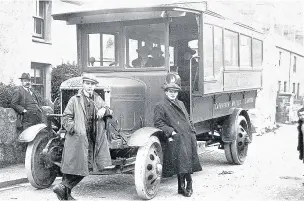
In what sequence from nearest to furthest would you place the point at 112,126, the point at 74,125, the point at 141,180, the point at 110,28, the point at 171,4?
the point at 74,125
the point at 141,180
the point at 112,126
the point at 171,4
the point at 110,28

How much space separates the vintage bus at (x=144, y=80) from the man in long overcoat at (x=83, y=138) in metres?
0.40

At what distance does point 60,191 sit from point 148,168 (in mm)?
1298

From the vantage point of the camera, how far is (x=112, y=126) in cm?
703

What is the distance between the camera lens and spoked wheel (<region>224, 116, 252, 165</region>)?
9.74 metres

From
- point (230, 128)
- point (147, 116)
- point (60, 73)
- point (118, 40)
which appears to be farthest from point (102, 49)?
point (60, 73)

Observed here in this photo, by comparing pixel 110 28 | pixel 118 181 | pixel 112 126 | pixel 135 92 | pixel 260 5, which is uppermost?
pixel 260 5

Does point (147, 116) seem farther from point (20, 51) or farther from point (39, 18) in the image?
point (39, 18)

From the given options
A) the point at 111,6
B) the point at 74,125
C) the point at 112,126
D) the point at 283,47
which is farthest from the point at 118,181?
the point at 283,47

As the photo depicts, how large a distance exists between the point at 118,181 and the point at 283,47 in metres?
21.7

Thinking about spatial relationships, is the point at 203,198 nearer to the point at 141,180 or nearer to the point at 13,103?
the point at 141,180

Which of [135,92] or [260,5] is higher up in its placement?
[260,5]

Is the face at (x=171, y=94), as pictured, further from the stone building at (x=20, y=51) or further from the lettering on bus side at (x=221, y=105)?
the stone building at (x=20, y=51)

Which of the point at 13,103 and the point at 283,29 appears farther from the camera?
the point at 283,29

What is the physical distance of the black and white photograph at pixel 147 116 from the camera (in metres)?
6.61
